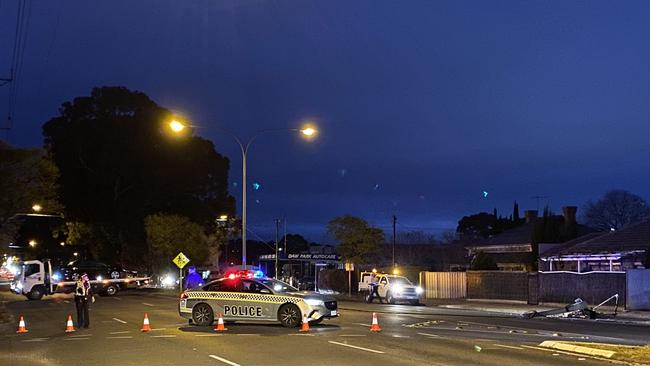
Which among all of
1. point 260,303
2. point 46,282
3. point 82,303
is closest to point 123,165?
point 46,282

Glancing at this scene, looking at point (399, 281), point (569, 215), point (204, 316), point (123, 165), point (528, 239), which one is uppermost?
point (123, 165)

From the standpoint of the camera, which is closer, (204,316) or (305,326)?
(305,326)

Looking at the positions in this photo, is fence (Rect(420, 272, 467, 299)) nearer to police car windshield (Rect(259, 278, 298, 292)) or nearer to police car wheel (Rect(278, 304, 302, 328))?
police car windshield (Rect(259, 278, 298, 292))

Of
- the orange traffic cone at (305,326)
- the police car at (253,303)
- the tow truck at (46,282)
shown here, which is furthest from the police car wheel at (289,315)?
the tow truck at (46,282)

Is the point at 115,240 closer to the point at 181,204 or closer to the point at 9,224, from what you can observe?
the point at 181,204

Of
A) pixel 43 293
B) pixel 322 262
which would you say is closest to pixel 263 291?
pixel 43 293

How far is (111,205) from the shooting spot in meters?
61.3

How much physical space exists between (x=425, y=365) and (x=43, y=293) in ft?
123

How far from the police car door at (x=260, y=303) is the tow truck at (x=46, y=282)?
2753 centimetres

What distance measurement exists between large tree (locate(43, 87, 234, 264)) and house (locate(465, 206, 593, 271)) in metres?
23.6

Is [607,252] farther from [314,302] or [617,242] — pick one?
[314,302]

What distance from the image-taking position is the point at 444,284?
1809 inches

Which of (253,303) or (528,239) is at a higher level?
(528,239)

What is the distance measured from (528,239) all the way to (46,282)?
34.3m
